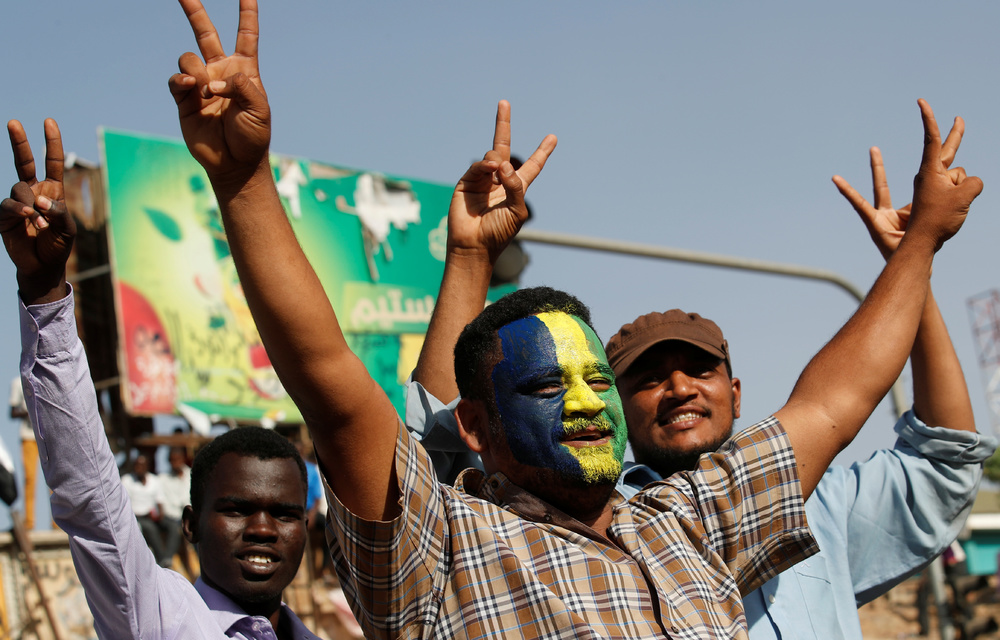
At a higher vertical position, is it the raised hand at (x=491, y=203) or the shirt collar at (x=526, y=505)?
the raised hand at (x=491, y=203)

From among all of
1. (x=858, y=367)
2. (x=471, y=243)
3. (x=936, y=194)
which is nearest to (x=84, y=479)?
(x=471, y=243)

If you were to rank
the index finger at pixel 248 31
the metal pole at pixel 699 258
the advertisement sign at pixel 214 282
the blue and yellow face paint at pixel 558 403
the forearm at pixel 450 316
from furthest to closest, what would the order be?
the advertisement sign at pixel 214 282
the metal pole at pixel 699 258
the forearm at pixel 450 316
the blue and yellow face paint at pixel 558 403
the index finger at pixel 248 31

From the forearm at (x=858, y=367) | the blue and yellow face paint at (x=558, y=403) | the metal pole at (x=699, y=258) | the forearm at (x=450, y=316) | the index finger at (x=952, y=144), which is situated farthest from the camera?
the metal pole at (x=699, y=258)

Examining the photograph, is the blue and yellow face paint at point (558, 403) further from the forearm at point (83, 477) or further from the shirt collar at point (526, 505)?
the forearm at point (83, 477)

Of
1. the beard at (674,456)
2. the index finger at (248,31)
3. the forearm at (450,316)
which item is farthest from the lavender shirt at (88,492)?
the beard at (674,456)

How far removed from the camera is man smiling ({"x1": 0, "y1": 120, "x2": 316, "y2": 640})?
2.05 m

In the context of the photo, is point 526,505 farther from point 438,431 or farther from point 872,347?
point 872,347

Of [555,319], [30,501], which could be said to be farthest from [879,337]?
[30,501]

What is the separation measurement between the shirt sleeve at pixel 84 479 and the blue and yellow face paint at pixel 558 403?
0.87m

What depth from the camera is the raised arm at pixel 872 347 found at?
93.9 inches

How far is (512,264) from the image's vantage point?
6.59 meters

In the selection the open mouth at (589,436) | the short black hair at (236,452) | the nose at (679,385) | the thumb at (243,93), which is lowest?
the short black hair at (236,452)

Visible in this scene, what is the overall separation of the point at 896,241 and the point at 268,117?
1975 mm

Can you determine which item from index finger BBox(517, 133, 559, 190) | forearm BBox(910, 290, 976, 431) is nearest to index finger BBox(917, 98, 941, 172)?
forearm BBox(910, 290, 976, 431)
